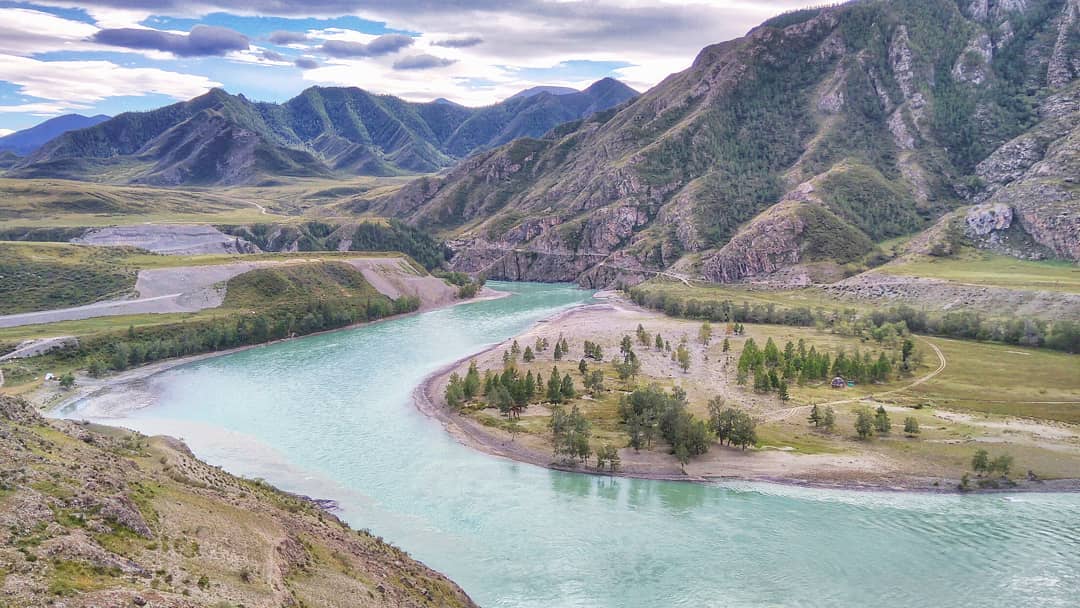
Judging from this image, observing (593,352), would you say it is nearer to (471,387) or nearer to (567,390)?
(567,390)

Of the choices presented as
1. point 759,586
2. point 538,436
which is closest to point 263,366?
point 538,436

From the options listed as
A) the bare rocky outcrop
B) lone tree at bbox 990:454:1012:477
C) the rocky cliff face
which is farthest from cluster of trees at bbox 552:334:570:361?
the bare rocky outcrop

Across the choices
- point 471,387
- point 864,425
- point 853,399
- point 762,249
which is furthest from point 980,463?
point 762,249

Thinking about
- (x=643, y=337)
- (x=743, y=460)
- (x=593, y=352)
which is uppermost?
(x=643, y=337)

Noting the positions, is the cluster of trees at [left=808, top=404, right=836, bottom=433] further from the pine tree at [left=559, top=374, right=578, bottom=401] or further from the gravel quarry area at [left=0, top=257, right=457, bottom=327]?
the gravel quarry area at [left=0, top=257, right=457, bottom=327]

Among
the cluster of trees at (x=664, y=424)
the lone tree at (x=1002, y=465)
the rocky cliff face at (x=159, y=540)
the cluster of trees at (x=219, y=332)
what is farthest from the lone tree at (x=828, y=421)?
the cluster of trees at (x=219, y=332)

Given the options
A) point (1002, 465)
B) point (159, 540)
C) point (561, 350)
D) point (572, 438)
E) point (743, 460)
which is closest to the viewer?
point (159, 540)

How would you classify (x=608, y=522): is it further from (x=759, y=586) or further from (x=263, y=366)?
(x=263, y=366)

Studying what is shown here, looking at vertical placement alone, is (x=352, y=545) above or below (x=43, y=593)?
below
